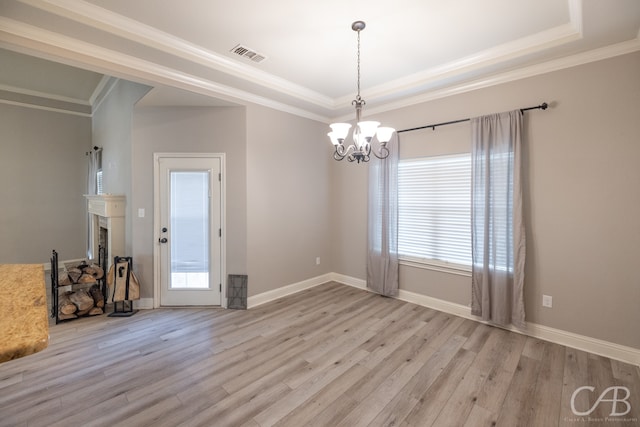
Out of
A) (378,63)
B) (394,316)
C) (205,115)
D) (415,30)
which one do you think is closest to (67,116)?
(205,115)

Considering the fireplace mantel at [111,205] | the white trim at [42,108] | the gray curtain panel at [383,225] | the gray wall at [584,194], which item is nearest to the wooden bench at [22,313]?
the fireplace mantel at [111,205]

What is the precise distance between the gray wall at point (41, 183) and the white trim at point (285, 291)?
4.99 meters

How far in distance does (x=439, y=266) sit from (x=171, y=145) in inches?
160

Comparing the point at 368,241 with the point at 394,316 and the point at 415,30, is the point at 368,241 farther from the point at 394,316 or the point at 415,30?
the point at 415,30

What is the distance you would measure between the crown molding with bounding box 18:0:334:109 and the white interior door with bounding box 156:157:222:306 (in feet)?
4.15

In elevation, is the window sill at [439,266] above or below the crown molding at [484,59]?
below

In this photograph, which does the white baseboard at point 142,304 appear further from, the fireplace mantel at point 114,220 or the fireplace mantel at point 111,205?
the fireplace mantel at point 111,205

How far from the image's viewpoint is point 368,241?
4.62m

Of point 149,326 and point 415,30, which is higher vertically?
point 415,30

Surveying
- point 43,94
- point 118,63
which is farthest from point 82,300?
point 43,94

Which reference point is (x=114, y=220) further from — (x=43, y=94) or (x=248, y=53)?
(x=43, y=94)

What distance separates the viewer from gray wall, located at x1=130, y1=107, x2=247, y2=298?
397 centimetres

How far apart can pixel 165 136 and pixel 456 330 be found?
14.8 feet

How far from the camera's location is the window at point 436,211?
3.70 metres
